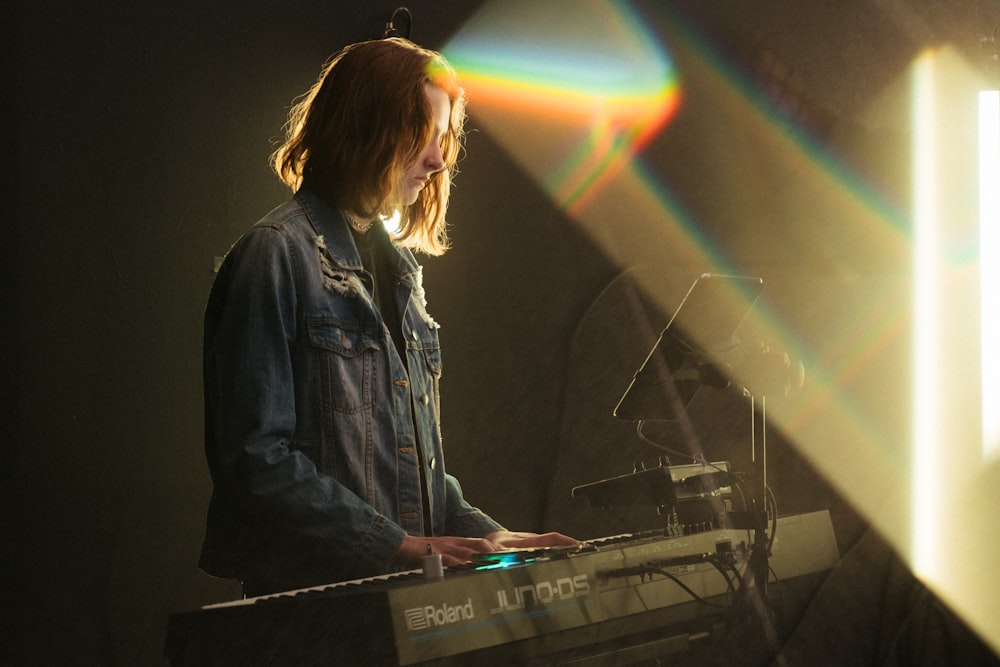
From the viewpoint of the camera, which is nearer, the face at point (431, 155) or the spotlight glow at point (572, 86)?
the face at point (431, 155)

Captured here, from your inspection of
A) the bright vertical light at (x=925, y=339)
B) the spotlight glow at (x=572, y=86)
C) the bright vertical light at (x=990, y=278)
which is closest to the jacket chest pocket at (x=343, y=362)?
the spotlight glow at (x=572, y=86)

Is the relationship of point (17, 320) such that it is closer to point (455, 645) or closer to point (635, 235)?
point (455, 645)

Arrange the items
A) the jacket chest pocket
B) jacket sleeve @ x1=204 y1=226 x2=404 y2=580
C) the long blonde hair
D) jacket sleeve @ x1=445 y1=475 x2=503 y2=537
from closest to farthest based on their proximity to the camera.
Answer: jacket sleeve @ x1=204 y1=226 x2=404 y2=580
the jacket chest pocket
the long blonde hair
jacket sleeve @ x1=445 y1=475 x2=503 y2=537

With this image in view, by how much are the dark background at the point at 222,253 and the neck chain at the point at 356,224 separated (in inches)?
24.9

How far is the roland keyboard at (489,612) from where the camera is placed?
3.56ft

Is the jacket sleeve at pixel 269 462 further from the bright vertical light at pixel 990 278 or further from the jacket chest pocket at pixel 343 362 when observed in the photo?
the bright vertical light at pixel 990 278

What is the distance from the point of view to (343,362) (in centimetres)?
161

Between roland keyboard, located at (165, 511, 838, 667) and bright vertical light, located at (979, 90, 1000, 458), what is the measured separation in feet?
5.00

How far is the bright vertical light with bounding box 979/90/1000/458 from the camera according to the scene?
268cm

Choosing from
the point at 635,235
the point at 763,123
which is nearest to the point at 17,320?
the point at 635,235

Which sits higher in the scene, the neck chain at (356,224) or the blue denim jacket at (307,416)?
the neck chain at (356,224)

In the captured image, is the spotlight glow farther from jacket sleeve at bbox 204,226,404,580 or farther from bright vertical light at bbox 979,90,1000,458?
jacket sleeve at bbox 204,226,404,580

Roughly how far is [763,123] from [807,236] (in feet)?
1.11

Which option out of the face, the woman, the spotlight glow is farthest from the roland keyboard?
the spotlight glow
